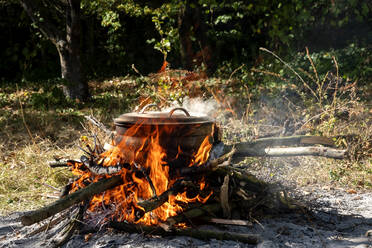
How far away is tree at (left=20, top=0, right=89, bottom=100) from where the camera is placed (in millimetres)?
7910

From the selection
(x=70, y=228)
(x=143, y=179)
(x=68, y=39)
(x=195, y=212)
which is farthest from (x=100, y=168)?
(x=68, y=39)

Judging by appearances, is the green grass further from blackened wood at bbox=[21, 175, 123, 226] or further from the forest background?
blackened wood at bbox=[21, 175, 123, 226]

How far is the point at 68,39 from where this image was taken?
8078mm

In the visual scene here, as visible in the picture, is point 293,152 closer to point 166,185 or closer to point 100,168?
point 166,185

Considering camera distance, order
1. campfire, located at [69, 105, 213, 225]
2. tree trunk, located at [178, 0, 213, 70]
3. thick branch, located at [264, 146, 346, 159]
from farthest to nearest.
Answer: tree trunk, located at [178, 0, 213, 70] → thick branch, located at [264, 146, 346, 159] → campfire, located at [69, 105, 213, 225]

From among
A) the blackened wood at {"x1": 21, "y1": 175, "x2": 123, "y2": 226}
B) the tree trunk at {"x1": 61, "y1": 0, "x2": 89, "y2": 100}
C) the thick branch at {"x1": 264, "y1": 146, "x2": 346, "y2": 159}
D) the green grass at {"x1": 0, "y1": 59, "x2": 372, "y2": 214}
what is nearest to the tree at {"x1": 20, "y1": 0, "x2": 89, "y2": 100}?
the tree trunk at {"x1": 61, "y1": 0, "x2": 89, "y2": 100}

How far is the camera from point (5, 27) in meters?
12.4

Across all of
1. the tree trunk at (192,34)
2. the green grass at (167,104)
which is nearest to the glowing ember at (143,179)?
the green grass at (167,104)

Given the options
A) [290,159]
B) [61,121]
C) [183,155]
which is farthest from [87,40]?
[183,155]

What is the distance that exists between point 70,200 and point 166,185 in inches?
28.8

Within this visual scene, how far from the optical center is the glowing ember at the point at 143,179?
9.11 feet

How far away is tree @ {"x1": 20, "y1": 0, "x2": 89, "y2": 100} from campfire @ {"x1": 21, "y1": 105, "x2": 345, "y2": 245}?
5.65m

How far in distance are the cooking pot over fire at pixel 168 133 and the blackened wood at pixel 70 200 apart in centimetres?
33

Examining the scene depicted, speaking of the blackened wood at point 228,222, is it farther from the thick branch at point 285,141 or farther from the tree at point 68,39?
the tree at point 68,39
